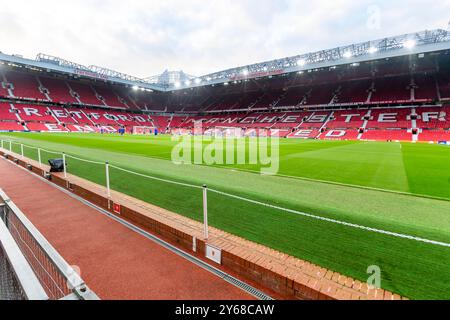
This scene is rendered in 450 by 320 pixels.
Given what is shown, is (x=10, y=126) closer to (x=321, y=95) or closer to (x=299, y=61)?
(x=299, y=61)

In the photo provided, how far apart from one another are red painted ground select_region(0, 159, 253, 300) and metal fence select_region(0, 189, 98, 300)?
0.59 metres

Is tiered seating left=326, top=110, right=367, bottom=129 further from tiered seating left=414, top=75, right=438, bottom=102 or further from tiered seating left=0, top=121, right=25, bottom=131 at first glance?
tiered seating left=0, top=121, right=25, bottom=131

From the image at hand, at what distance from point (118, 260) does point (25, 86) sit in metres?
64.6

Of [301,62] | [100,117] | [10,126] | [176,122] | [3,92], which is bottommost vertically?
[10,126]

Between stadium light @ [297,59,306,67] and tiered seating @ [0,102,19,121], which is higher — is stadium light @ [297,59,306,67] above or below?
above

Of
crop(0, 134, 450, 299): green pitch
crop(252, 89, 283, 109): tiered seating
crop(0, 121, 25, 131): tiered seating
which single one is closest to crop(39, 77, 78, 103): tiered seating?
crop(0, 121, 25, 131): tiered seating

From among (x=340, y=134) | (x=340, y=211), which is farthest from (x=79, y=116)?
(x=340, y=211)

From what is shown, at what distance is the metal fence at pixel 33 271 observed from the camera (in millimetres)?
1872

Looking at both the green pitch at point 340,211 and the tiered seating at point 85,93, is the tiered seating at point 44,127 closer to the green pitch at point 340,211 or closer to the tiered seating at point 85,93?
the tiered seating at point 85,93

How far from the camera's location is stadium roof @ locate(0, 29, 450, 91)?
1279 inches

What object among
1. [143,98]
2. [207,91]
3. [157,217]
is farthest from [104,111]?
[157,217]

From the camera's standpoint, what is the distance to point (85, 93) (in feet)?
195

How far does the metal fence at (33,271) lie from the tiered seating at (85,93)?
63.7 meters
